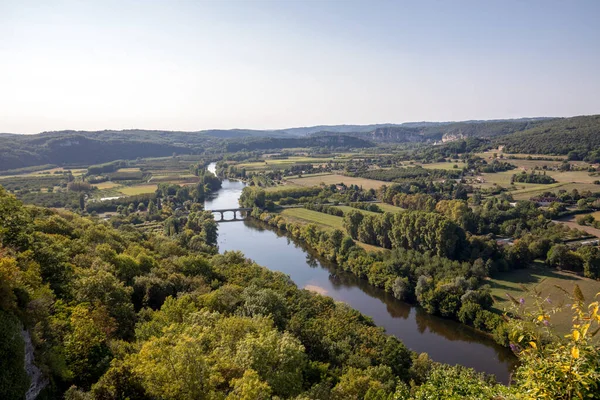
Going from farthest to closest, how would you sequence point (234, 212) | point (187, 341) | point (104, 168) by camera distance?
1. point (104, 168)
2. point (234, 212)
3. point (187, 341)

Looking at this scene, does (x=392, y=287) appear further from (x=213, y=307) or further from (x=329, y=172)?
(x=329, y=172)

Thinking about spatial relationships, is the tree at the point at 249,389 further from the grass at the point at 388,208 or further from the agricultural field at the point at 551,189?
the agricultural field at the point at 551,189

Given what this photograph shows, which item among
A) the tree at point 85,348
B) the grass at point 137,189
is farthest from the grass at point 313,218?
the tree at point 85,348

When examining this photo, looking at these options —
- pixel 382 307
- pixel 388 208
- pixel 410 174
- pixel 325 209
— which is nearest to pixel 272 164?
pixel 410 174

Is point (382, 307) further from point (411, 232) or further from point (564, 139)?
point (564, 139)

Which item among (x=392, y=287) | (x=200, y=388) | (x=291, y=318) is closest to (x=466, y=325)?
(x=392, y=287)

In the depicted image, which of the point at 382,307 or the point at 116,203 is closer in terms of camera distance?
the point at 382,307

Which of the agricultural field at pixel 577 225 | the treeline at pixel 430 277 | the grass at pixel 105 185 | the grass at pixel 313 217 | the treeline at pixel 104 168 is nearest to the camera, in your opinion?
the treeline at pixel 430 277

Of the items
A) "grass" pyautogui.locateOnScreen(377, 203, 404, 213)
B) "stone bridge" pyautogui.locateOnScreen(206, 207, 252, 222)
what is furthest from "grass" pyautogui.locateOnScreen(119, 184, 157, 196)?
"grass" pyautogui.locateOnScreen(377, 203, 404, 213)
